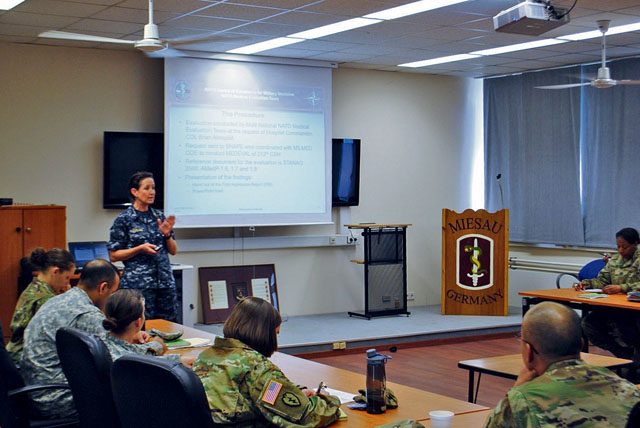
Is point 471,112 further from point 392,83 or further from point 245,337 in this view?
point 245,337

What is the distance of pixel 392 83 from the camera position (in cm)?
1032

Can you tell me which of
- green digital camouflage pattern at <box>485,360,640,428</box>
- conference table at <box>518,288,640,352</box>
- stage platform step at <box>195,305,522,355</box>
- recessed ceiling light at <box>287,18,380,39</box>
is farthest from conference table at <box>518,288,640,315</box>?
green digital camouflage pattern at <box>485,360,640,428</box>

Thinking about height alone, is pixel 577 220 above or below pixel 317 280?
Result: above

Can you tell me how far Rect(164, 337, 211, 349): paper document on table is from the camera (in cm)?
451

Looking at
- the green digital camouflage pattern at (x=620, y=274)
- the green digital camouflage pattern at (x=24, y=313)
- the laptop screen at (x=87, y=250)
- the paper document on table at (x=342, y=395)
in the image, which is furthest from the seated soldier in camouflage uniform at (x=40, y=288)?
the green digital camouflage pattern at (x=620, y=274)

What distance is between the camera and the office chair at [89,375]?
3156 millimetres

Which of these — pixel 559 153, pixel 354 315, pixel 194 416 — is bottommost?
pixel 354 315

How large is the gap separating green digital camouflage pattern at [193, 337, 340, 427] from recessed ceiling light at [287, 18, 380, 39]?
4.82 metres

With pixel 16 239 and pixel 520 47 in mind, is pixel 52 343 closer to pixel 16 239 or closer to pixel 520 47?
pixel 16 239

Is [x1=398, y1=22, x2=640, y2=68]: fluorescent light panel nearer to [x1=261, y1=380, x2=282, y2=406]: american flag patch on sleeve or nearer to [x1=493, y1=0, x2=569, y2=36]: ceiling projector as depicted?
[x1=493, y1=0, x2=569, y2=36]: ceiling projector

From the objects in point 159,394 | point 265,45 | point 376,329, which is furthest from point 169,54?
point 159,394

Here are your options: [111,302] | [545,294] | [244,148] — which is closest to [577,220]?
[545,294]

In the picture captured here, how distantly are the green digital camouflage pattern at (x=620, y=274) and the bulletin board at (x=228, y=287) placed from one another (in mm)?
3356

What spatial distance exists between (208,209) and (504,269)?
10.8 ft
